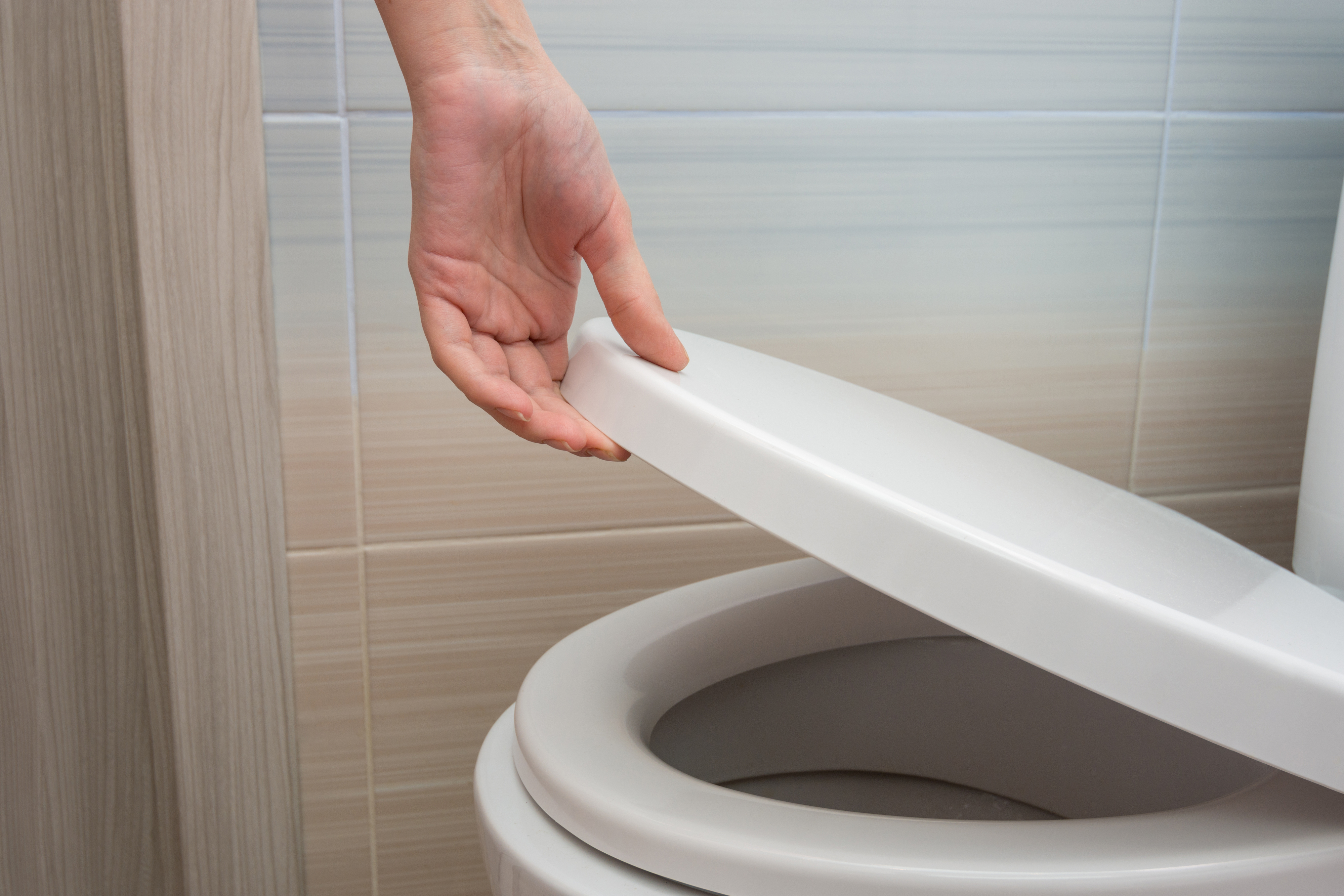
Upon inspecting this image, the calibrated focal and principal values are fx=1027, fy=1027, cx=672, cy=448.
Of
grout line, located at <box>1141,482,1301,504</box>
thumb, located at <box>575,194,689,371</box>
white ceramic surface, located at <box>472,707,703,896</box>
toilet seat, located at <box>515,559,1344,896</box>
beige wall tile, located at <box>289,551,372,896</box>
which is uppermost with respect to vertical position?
thumb, located at <box>575,194,689,371</box>

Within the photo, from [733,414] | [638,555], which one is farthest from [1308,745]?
[638,555]

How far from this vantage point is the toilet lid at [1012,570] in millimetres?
374

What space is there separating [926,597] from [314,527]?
1.99ft

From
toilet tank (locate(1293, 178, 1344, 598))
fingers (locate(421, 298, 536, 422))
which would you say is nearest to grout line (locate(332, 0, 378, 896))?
fingers (locate(421, 298, 536, 422))

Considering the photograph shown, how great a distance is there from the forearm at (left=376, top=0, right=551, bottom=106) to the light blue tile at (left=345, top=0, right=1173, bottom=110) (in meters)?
0.19

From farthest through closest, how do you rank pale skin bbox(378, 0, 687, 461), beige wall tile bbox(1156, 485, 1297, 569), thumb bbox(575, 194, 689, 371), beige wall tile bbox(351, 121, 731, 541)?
1. beige wall tile bbox(1156, 485, 1297, 569)
2. beige wall tile bbox(351, 121, 731, 541)
3. pale skin bbox(378, 0, 687, 461)
4. thumb bbox(575, 194, 689, 371)

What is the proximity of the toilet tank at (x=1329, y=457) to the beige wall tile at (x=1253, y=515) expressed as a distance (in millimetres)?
311

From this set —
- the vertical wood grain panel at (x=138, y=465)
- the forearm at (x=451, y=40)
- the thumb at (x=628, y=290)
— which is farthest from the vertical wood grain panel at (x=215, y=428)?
the thumb at (x=628, y=290)

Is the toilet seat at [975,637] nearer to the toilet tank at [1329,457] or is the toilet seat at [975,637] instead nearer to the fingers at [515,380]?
the fingers at [515,380]

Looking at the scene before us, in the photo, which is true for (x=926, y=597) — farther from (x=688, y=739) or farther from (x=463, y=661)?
(x=463, y=661)

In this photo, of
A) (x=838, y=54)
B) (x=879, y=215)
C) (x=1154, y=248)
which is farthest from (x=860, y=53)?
(x=1154, y=248)

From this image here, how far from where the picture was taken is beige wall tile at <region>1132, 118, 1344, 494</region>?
0.98 m

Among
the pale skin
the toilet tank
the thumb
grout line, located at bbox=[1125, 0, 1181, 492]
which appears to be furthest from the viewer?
grout line, located at bbox=[1125, 0, 1181, 492]

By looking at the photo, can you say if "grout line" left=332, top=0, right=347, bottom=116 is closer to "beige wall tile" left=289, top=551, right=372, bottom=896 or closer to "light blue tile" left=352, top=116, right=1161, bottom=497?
"light blue tile" left=352, top=116, right=1161, bottom=497
